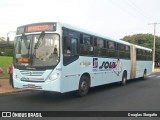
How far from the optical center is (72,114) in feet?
30.7

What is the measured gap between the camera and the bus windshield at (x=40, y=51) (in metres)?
11.5

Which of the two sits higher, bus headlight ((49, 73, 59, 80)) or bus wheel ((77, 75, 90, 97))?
bus headlight ((49, 73, 59, 80))

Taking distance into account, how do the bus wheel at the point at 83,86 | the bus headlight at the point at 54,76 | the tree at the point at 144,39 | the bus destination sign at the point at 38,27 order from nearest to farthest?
the bus headlight at the point at 54,76, the bus destination sign at the point at 38,27, the bus wheel at the point at 83,86, the tree at the point at 144,39

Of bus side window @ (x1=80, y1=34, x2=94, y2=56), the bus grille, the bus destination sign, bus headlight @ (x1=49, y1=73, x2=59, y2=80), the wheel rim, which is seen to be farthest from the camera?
bus side window @ (x1=80, y1=34, x2=94, y2=56)

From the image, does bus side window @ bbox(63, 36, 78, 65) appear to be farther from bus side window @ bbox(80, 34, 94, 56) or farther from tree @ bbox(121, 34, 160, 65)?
tree @ bbox(121, 34, 160, 65)

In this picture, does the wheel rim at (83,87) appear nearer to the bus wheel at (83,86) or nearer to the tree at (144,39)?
the bus wheel at (83,86)

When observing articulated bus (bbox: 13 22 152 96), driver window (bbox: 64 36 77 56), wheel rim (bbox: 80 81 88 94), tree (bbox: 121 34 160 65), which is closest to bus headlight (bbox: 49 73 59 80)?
articulated bus (bbox: 13 22 152 96)

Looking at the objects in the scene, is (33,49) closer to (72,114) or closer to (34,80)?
(34,80)

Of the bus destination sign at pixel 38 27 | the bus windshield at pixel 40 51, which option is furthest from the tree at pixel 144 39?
A: the bus windshield at pixel 40 51

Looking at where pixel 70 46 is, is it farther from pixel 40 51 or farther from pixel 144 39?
pixel 144 39

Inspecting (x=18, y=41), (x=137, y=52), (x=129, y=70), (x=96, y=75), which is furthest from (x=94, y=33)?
(x=137, y=52)

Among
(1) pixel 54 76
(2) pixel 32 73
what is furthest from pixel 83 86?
(2) pixel 32 73

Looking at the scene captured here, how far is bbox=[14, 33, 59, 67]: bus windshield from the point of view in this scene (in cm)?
1145

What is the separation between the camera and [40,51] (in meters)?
11.5
